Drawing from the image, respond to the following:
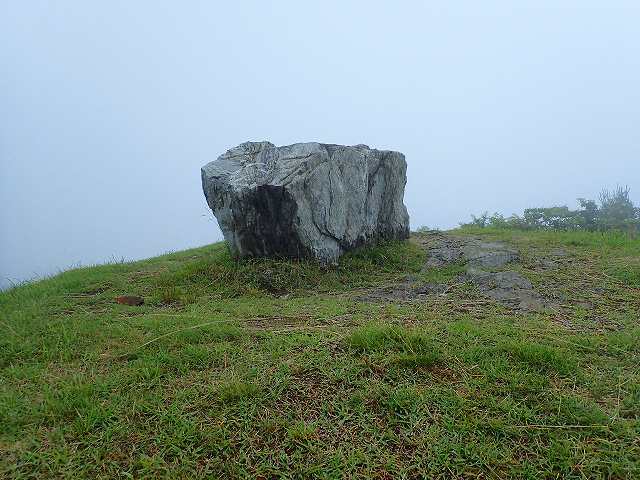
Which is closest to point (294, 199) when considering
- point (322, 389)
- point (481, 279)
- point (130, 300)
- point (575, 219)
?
point (130, 300)

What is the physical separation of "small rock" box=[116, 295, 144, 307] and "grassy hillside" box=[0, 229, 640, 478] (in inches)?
7.2

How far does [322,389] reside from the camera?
9.32 ft

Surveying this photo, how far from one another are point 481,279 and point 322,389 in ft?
10.9

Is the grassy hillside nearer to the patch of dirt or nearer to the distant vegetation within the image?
the patch of dirt

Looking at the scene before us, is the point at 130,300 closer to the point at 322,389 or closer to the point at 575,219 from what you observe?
the point at 322,389

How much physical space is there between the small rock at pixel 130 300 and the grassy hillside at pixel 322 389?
182mm

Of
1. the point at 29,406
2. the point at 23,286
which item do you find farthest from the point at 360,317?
the point at 23,286

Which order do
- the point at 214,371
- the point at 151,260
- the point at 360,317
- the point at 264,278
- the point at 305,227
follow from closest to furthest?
1. the point at 214,371
2. the point at 360,317
3. the point at 264,278
4. the point at 305,227
5. the point at 151,260

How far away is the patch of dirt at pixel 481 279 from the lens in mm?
4777

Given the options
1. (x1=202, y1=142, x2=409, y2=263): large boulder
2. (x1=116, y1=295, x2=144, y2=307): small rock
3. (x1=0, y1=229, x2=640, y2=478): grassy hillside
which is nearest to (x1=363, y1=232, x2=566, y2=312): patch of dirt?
(x1=0, y1=229, x2=640, y2=478): grassy hillside

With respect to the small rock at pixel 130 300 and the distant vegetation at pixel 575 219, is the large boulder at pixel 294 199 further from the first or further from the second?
the distant vegetation at pixel 575 219

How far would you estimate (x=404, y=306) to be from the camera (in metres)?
4.55

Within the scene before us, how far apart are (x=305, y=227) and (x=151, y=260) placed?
317 cm

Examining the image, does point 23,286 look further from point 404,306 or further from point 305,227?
point 404,306
